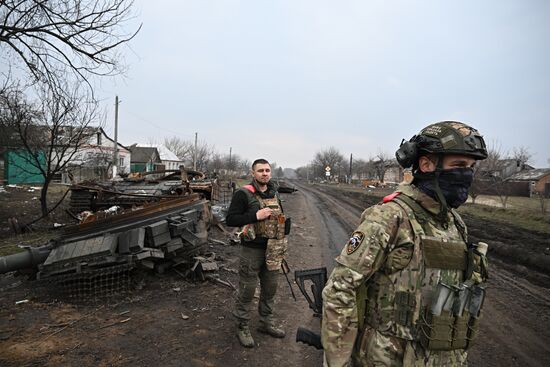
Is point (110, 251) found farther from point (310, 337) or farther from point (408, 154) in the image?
point (408, 154)

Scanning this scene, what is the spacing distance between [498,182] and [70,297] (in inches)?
752

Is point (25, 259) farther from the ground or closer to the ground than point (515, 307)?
farther from the ground

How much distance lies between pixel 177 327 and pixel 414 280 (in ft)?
10.0

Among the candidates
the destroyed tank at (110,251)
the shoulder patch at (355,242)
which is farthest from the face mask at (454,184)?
the destroyed tank at (110,251)

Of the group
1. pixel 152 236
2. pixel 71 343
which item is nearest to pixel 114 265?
pixel 152 236

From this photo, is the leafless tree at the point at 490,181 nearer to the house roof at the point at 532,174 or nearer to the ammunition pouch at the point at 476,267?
the ammunition pouch at the point at 476,267

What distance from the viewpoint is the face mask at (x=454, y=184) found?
1577mm

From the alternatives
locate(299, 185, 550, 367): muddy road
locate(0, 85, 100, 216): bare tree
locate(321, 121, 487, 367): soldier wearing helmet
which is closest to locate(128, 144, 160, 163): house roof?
locate(0, 85, 100, 216): bare tree

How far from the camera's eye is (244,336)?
336 cm

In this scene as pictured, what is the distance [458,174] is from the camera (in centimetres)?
158

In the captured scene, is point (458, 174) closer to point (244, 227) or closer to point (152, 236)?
point (244, 227)

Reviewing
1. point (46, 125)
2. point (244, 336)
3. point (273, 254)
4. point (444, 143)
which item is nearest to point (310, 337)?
point (444, 143)

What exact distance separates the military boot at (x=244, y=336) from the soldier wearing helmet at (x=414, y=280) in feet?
6.49

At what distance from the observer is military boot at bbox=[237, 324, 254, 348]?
330 cm
